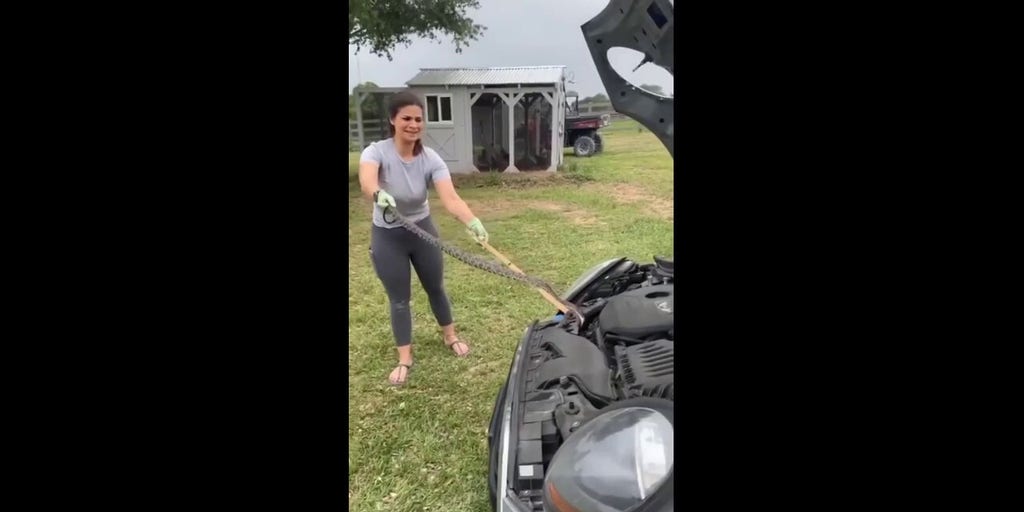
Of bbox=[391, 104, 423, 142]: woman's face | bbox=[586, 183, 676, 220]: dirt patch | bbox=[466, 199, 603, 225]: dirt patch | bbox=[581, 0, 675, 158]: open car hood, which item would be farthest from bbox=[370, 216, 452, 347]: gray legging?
bbox=[586, 183, 676, 220]: dirt patch

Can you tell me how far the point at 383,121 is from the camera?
204cm

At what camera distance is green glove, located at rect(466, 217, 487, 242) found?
2.23m

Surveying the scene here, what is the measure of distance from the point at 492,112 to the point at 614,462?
3.09 metres

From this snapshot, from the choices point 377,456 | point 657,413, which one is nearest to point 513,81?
point 377,456

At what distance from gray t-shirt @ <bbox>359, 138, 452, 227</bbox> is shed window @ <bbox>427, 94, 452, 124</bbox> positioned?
2.40 ft

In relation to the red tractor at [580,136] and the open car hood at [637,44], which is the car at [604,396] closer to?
the open car hood at [637,44]

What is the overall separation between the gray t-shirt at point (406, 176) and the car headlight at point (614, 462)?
49.0 inches

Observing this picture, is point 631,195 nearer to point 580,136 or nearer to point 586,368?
point 580,136

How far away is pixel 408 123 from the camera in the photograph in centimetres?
207

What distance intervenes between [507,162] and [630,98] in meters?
3.32

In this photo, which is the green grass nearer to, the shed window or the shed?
the shed

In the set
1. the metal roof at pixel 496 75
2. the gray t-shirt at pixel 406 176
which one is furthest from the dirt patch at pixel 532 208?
the gray t-shirt at pixel 406 176
